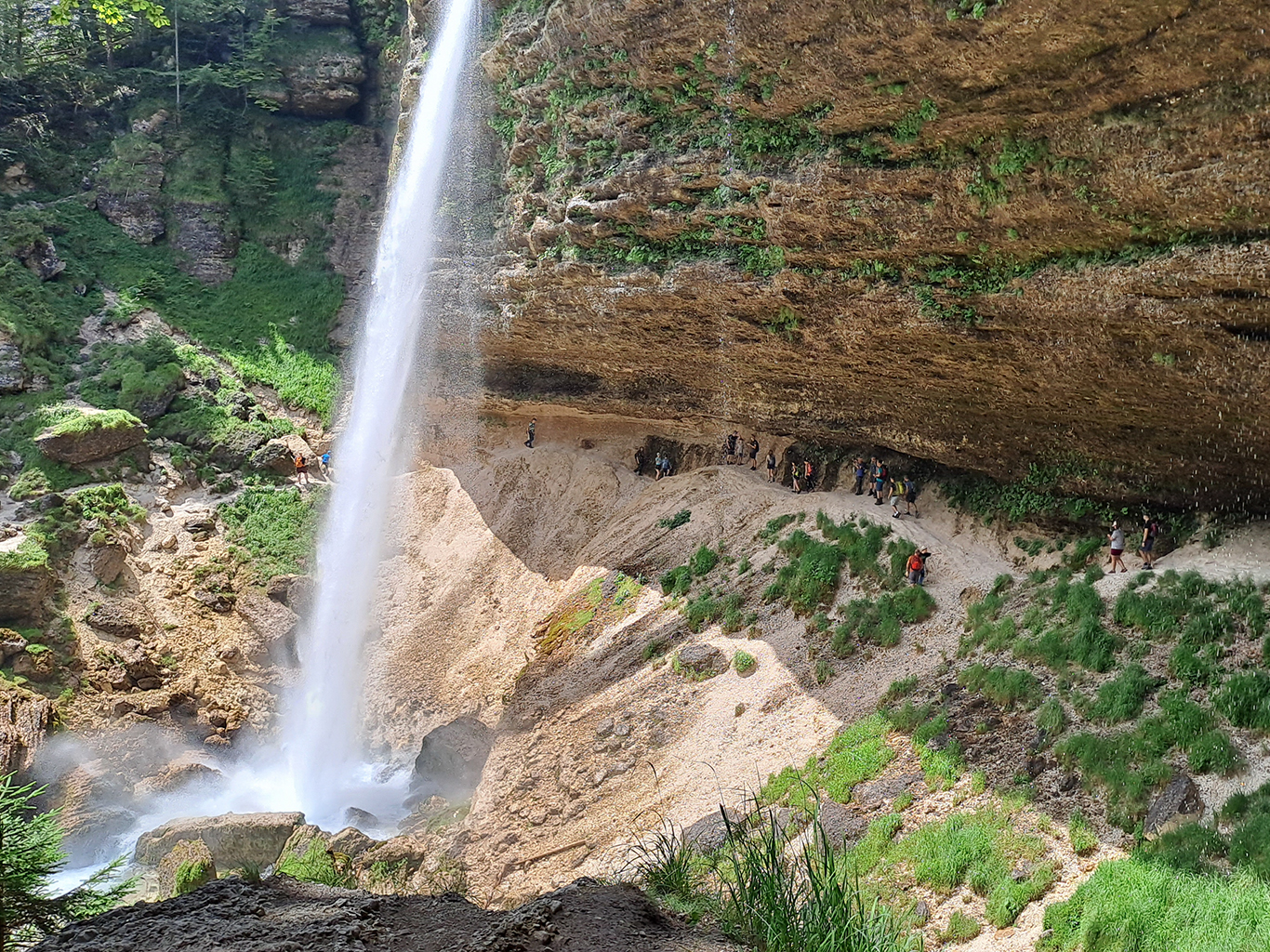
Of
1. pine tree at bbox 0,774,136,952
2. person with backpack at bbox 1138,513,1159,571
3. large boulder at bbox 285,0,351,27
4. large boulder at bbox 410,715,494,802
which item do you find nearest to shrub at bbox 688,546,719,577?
large boulder at bbox 410,715,494,802

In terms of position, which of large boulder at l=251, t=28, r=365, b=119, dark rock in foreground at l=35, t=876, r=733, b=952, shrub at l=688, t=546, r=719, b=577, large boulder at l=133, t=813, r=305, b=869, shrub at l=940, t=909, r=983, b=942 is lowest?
large boulder at l=133, t=813, r=305, b=869

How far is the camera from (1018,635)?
1443 centimetres

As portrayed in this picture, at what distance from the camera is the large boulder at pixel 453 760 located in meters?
19.4

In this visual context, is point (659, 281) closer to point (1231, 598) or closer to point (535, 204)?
point (535, 204)

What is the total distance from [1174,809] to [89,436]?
26.2 metres

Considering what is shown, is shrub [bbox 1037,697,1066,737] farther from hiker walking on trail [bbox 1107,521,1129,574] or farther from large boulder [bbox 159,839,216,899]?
large boulder [bbox 159,839,216,899]

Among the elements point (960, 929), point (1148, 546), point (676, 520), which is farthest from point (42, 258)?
point (960, 929)

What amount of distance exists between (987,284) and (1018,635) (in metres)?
5.35

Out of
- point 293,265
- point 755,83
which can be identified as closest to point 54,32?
point 293,265

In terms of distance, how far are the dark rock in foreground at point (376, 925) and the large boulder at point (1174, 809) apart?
6.52m

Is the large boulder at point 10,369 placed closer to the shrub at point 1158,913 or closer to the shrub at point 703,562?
the shrub at point 703,562

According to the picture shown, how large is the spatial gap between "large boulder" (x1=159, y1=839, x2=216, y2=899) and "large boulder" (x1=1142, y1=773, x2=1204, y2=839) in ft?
41.3

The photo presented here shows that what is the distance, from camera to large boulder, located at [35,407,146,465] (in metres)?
25.3

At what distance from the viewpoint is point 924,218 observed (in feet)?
43.8
